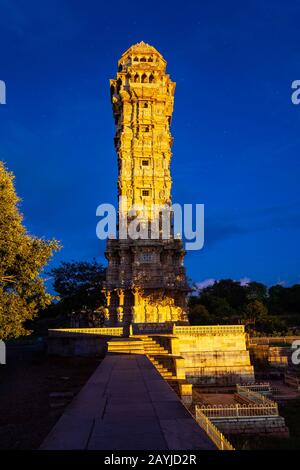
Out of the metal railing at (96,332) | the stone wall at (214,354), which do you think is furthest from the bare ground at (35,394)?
the stone wall at (214,354)

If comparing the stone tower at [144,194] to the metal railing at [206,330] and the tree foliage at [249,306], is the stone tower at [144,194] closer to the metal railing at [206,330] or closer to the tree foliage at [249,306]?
the metal railing at [206,330]

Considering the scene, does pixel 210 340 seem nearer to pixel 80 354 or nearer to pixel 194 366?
pixel 194 366

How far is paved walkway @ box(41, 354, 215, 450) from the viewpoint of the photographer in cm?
432

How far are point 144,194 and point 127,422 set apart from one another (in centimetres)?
4160

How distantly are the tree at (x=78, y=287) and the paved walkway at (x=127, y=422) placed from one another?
43760 millimetres

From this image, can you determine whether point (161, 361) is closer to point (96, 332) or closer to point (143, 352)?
point (143, 352)

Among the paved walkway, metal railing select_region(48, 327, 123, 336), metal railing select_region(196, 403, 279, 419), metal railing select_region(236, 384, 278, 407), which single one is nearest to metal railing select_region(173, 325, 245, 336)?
metal railing select_region(48, 327, 123, 336)

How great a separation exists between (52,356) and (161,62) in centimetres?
4432

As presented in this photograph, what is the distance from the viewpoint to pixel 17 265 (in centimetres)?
1925

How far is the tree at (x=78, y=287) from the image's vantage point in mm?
51000

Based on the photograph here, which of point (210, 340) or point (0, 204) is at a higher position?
point (0, 204)

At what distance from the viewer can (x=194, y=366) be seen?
26344mm

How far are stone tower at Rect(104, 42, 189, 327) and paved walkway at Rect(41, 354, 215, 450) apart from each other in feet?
100

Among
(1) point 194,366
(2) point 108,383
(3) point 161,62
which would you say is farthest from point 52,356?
(3) point 161,62
